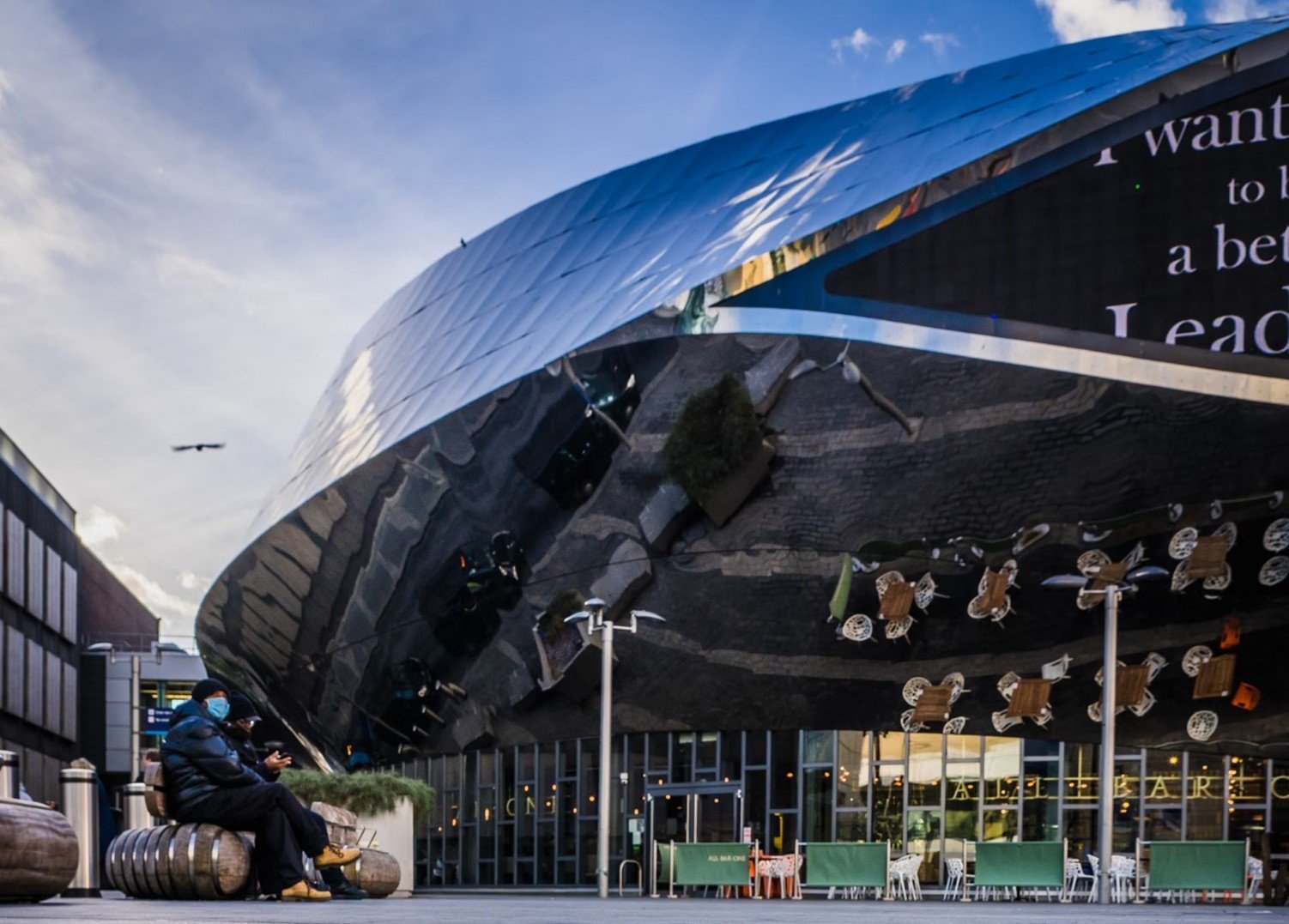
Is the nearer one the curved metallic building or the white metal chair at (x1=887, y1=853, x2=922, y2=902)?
the curved metallic building

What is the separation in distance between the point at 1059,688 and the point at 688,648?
734cm

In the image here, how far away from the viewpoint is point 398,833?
25734mm

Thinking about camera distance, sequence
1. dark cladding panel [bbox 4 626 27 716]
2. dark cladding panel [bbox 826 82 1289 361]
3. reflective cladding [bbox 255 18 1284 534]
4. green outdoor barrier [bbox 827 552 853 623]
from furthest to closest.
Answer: dark cladding panel [bbox 4 626 27 716] → green outdoor barrier [bbox 827 552 853 623] → reflective cladding [bbox 255 18 1284 534] → dark cladding panel [bbox 826 82 1289 361]

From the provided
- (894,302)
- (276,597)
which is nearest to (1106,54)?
(894,302)

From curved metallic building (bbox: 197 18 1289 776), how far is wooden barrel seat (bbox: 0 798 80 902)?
20.9 m

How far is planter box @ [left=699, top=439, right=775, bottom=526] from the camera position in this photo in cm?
3119

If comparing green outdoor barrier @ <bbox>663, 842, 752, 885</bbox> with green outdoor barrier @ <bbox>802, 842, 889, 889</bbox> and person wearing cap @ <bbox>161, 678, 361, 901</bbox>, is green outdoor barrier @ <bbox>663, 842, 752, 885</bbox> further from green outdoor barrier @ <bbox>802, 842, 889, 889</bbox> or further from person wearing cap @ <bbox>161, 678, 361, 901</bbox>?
person wearing cap @ <bbox>161, 678, 361, 901</bbox>

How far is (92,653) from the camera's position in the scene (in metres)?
66.2

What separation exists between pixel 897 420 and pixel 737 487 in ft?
12.3

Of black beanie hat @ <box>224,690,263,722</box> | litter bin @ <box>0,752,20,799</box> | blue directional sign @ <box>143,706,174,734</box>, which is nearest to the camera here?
black beanie hat @ <box>224,690,263,722</box>

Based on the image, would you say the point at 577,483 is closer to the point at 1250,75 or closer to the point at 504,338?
the point at 504,338

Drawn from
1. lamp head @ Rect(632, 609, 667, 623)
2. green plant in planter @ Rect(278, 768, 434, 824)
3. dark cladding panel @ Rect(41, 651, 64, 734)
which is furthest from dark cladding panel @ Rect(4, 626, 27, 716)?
green plant in planter @ Rect(278, 768, 434, 824)

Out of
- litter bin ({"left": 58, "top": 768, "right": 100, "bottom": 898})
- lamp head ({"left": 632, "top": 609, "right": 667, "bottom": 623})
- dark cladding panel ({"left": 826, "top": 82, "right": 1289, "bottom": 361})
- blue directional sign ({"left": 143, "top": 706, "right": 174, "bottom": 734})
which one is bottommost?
blue directional sign ({"left": 143, "top": 706, "right": 174, "bottom": 734})

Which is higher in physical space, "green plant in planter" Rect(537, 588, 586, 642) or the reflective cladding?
the reflective cladding
